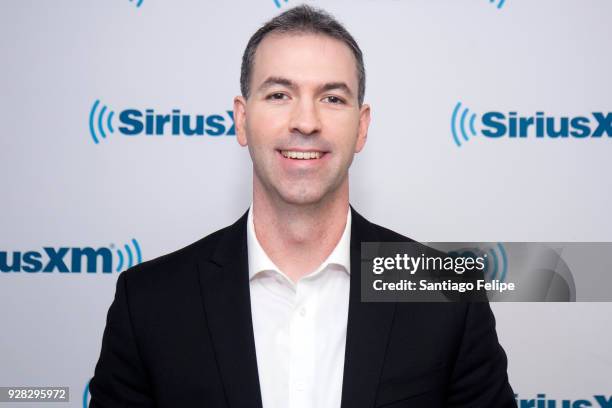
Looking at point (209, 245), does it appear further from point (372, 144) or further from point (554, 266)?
point (554, 266)

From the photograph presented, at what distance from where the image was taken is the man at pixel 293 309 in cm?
151

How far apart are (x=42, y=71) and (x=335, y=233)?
1604mm

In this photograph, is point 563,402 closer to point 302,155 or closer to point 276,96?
point 302,155

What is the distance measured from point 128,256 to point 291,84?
1.20m

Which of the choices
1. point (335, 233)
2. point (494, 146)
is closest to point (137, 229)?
point (335, 233)

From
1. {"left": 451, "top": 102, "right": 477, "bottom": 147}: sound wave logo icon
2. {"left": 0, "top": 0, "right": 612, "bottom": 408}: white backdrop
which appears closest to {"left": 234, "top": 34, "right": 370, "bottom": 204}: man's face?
{"left": 0, "top": 0, "right": 612, "bottom": 408}: white backdrop

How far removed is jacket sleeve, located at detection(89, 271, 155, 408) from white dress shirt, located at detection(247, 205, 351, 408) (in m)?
0.36

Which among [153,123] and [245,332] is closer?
[245,332]

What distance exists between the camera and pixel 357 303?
157 centimetres

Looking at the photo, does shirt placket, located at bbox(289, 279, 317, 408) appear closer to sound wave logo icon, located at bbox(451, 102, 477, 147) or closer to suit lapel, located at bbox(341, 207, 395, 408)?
suit lapel, located at bbox(341, 207, 395, 408)

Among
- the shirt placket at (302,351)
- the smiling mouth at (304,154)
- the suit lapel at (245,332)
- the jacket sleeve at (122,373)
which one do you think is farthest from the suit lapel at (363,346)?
the jacket sleeve at (122,373)

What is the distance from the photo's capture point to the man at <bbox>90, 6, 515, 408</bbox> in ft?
4.96

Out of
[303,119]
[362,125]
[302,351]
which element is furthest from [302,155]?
[302,351]

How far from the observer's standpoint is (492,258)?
7.61 ft
